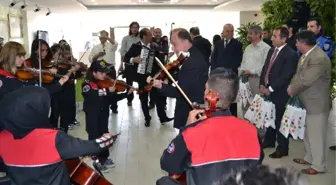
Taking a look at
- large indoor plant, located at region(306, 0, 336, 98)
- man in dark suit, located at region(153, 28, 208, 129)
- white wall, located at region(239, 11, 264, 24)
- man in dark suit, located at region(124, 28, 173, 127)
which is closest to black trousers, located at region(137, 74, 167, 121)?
man in dark suit, located at region(124, 28, 173, 127)

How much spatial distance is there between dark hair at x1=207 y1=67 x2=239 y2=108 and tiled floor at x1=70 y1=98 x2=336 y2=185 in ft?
3.66

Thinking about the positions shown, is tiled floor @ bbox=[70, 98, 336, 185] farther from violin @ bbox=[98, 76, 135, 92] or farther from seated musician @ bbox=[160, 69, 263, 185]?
seated musician @ bbox=[160, 69, 263, 185]

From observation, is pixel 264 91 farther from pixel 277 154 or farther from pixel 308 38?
pixel 308 38

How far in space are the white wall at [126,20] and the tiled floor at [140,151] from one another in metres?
9.10

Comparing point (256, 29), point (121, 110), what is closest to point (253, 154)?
point (256, 29)

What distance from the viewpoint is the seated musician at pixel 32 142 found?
201 cm

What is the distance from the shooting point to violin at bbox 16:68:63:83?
4538 mm

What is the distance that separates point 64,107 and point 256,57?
2.85 metres

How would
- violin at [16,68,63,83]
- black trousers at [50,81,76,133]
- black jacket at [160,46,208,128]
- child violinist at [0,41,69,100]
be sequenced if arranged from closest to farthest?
1. child violinist at [0,41,69,100]
2. black jacket at [160,46,208,128]
3. violin at [16,68,63,83]
4. black trousers at [50,81,76,133]

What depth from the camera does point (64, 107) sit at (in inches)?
230

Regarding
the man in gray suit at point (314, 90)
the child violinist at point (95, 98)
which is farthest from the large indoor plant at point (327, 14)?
the child violinist at point (95, 98)

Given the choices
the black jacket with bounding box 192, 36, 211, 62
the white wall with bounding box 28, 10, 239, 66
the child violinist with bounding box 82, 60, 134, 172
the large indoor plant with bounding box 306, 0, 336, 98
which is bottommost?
the child violinist with bounding box 82, 60, 134, 172

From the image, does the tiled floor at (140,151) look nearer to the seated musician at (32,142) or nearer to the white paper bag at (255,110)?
the white paper bag at (255,110)

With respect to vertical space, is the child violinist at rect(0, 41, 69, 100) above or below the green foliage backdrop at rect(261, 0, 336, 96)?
below
